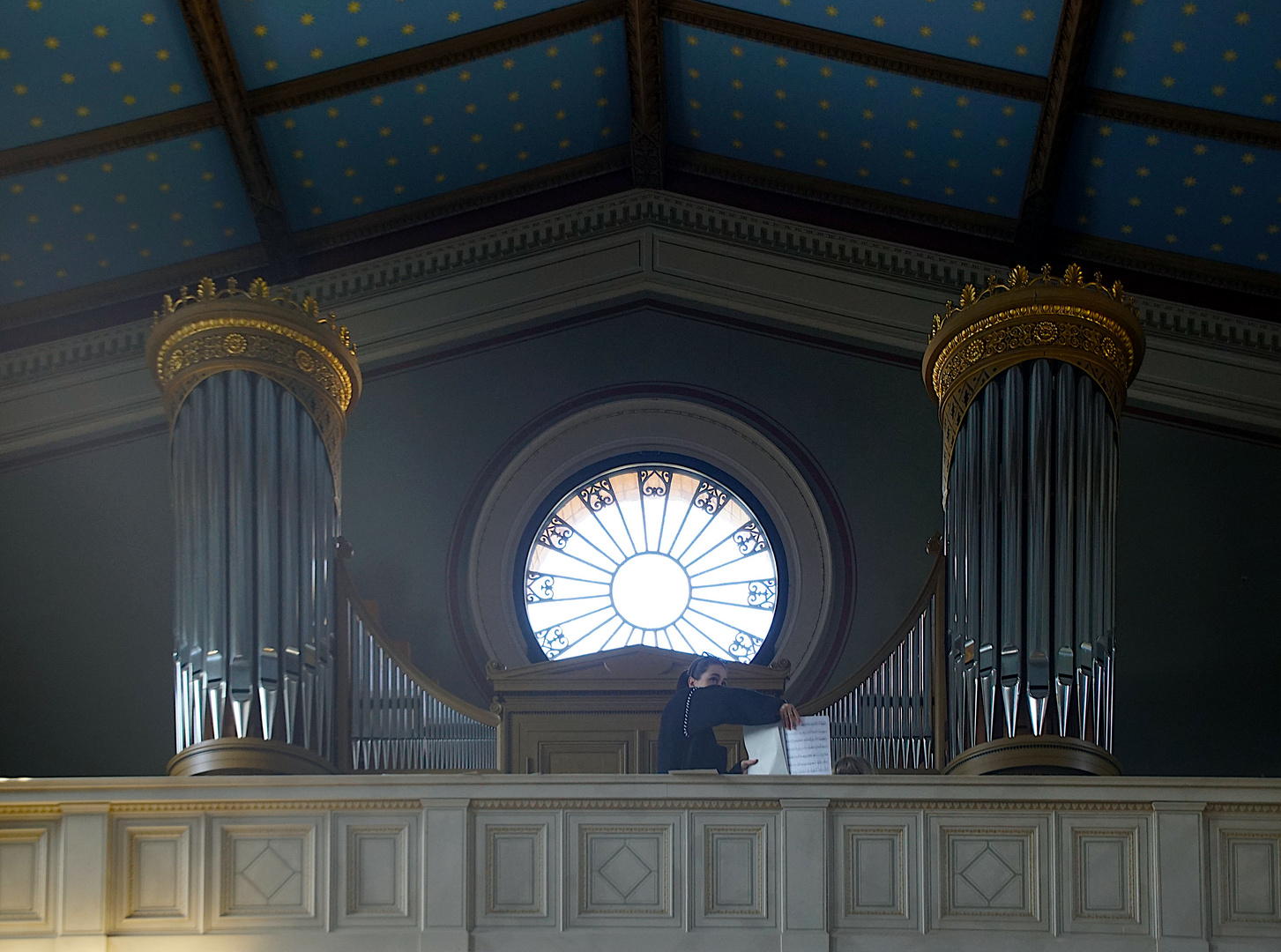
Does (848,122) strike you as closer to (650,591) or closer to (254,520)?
(650,591)

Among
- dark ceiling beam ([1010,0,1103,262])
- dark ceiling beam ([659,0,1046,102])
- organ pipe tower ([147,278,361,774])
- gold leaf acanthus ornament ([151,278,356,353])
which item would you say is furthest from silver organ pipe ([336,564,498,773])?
dark ceiling beam ([1010,0,1103,262])

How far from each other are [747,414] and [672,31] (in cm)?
246

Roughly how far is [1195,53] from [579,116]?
384 cm

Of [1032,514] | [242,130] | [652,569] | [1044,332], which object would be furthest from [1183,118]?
[242,130]

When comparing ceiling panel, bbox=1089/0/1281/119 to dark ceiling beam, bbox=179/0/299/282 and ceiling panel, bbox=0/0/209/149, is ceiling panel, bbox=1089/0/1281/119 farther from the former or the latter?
ceiling panel, bbox=0/0/209/149

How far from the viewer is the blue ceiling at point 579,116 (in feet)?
32.4

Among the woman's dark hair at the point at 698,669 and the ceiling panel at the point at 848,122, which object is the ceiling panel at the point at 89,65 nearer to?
the ceiling panel at the point at 848,122

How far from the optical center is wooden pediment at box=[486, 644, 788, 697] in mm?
9938

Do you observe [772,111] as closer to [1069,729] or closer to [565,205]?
[565,205]

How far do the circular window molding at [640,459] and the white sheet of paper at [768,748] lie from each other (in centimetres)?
285

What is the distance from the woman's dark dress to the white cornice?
4328 millimetres

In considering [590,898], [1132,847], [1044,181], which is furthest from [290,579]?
[1044,181]

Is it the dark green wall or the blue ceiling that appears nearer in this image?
the blue ceiling

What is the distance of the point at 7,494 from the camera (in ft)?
36.3
